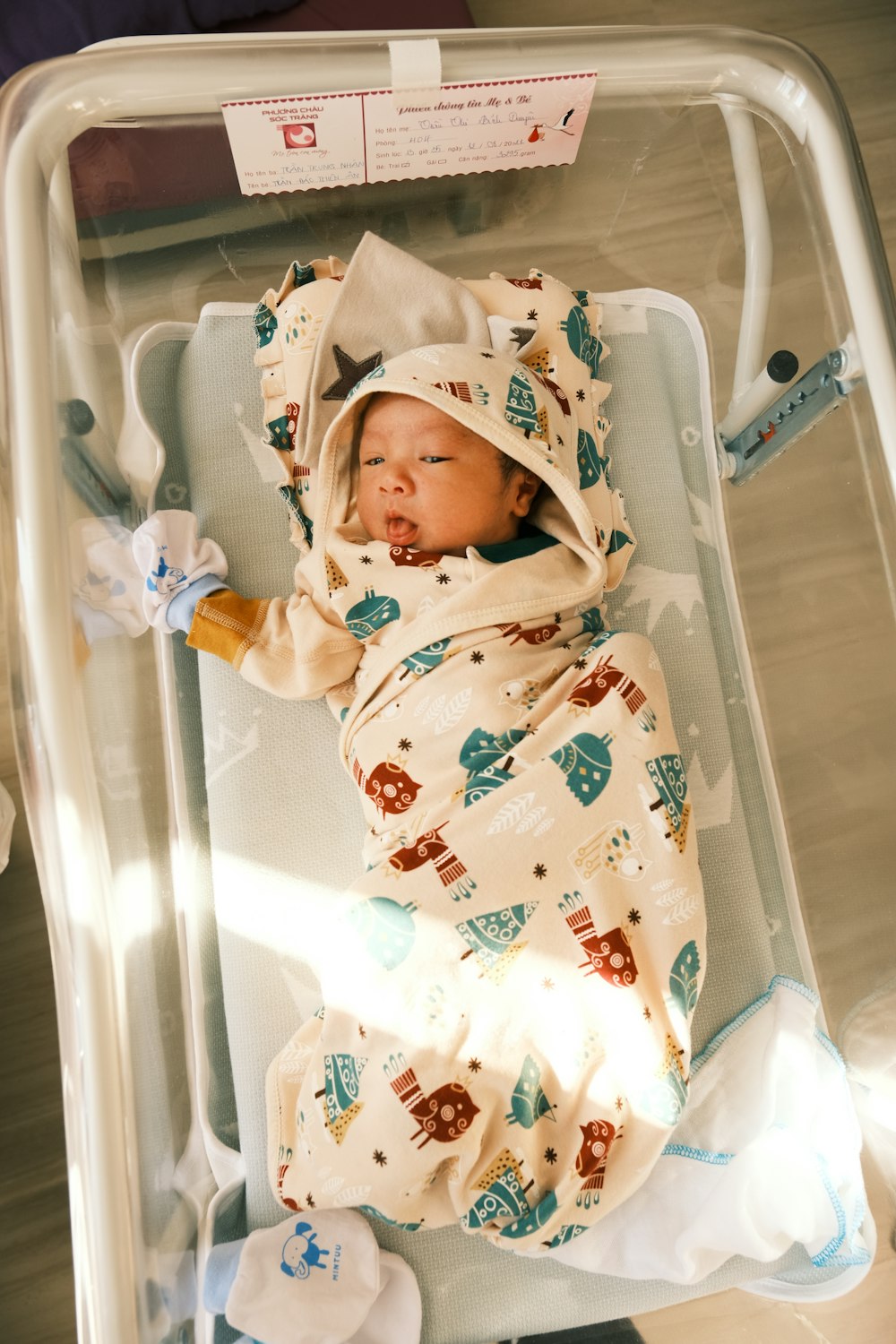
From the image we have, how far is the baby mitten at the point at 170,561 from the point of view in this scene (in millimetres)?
1090

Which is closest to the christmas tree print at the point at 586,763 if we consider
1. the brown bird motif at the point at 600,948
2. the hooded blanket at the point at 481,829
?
the hooded blanket at the point at 481,829

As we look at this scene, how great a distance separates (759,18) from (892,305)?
1.40 m

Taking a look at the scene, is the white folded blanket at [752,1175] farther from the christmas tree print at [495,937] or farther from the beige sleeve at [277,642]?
the beige sleeve at [277,642]

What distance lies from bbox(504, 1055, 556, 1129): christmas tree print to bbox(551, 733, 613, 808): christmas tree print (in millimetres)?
265

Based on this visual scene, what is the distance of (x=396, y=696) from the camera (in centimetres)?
110

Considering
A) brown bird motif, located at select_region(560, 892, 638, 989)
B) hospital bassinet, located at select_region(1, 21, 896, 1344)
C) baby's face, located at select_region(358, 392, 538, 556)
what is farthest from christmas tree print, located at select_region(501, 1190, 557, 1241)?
baby's face, located at select_region(358, 392, 538, 556)

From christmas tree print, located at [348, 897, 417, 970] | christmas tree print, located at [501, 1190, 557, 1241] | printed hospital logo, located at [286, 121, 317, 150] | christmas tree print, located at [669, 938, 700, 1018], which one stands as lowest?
christmas tree print, located at [501, 1190, 557, 1241]

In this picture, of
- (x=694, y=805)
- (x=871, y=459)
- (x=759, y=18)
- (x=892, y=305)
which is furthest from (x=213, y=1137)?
(x=759, y=18)

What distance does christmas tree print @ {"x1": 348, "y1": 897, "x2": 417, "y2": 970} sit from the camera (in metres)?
0.95

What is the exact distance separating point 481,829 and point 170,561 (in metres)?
0.49

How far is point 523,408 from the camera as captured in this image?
106cm

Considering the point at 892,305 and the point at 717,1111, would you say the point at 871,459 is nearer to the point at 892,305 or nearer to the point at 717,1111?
the point at 892,305

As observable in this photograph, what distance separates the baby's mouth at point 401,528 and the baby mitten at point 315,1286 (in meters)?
0.73

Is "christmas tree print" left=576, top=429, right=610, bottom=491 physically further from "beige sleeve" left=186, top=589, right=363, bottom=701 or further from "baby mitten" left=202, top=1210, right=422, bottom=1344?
"baby mitten" left=202, top=1210, right=422, bottom=1344
